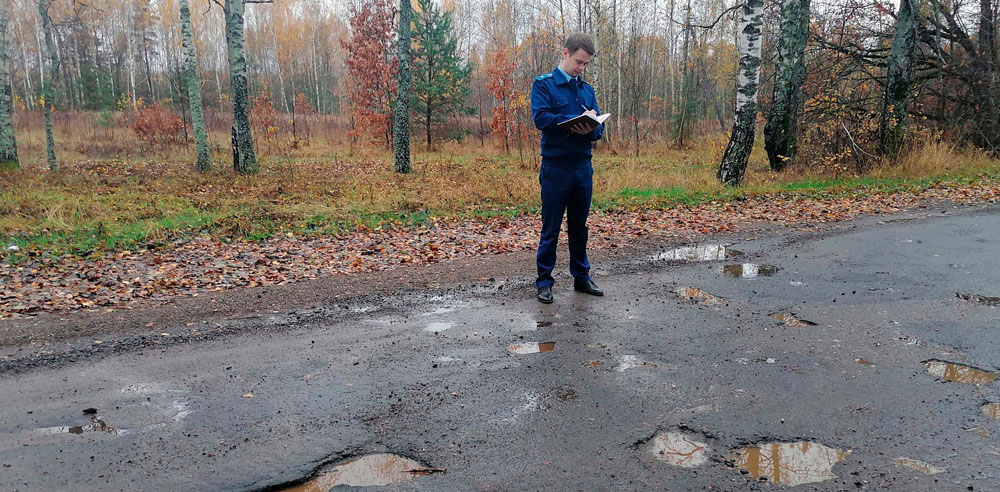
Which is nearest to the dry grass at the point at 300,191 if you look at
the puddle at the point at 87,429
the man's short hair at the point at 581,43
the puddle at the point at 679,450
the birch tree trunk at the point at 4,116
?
the birch tree trunk at the point at 4,116

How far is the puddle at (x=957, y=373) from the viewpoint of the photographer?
11.5 feet

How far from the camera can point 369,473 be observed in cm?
270

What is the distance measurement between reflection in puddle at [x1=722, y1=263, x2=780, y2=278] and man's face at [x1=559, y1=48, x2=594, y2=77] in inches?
111

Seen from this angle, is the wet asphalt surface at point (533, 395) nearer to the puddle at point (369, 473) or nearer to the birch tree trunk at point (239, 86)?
the puddle at point (369, 473)

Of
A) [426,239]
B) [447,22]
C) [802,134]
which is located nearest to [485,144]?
[447,22]

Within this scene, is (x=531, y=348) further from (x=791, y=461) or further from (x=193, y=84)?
(x=193, y=84)

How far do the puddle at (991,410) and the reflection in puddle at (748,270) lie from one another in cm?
299

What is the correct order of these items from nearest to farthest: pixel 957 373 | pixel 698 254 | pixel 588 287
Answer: pixel 957 373 → pixel 588 287 → pixel 698 254

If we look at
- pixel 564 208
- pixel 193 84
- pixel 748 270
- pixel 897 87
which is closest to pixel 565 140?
pixel 564 208

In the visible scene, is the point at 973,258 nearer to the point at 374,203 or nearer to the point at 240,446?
the point at 240,446

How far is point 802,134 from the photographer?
15898 millimetres

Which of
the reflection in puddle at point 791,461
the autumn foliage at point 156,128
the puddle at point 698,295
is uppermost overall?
the autumn foliage at point 156,128

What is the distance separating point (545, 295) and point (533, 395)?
1.99m

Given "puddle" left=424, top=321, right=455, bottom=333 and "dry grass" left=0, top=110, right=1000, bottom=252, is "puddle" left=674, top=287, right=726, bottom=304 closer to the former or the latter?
"puddle" left=424, top=321, right=455, bottom=333
